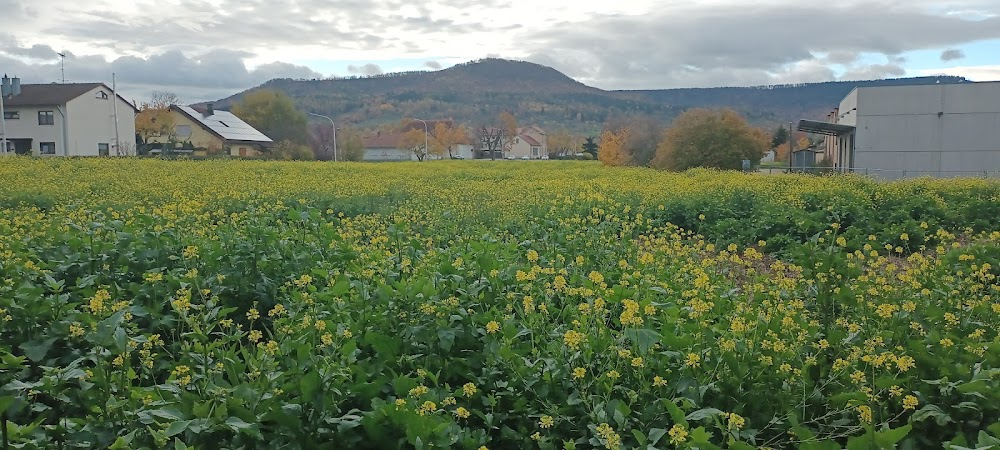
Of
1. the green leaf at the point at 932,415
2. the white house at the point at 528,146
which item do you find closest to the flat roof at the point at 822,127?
the green leaf at the point at 932,415

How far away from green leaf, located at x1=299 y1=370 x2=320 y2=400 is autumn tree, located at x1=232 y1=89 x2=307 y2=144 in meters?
64.8

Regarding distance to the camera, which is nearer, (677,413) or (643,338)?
(677,413)

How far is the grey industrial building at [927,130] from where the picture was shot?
109 ft

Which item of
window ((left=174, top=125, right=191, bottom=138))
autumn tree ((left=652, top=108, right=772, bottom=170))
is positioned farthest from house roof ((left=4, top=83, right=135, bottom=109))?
autumn tree ((left=652, top=108, right=772, bottom=170))

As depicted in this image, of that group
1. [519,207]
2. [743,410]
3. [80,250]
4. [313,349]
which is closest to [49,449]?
[313,349]

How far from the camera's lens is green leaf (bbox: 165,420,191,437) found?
265cm

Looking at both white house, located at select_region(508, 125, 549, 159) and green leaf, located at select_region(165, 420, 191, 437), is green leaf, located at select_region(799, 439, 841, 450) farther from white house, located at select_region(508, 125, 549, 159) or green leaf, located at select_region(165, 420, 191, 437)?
white house, located at select_region(508, 125, 549, 159)

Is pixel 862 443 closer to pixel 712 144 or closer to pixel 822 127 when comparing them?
pixel 712 144

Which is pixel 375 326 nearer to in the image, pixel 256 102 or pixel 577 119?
pixel 256 102

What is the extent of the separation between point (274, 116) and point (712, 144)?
149 feet

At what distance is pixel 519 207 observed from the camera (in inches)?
494

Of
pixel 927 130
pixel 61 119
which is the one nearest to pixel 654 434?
pixel 927 130

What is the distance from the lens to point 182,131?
56.8 m

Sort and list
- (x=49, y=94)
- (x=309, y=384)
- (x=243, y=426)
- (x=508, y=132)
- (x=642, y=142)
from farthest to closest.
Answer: (x=508, y=132) < (x=49, y=94) < (x=642, y=142) < (x=309, y=384) < (x=243, y=426)
